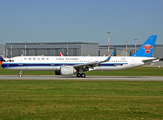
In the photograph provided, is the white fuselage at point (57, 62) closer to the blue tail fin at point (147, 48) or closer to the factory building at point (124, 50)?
the blue tail fin at point (147, 48)

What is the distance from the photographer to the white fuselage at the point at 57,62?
4206cm

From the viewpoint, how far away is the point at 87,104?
16203mm

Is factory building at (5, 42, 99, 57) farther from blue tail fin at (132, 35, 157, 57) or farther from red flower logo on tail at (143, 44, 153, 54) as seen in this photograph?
red flower logo on tail at (143, 44, 153, 54)

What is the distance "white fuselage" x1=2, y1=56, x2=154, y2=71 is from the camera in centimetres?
4206

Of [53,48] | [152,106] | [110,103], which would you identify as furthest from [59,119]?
[53,48]

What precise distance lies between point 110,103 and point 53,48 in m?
118

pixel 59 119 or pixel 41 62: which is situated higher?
pixel 41 62

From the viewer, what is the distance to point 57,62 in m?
42.7

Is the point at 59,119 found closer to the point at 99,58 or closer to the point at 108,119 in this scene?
the point at 108,119

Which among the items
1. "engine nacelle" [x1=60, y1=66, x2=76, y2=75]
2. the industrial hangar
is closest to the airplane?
"engine nacelle" [x1=60, y1=66, x2=76, y2=75]

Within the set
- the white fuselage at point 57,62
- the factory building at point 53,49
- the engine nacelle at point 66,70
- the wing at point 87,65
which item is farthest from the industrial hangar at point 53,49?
the engine nacelle at point 66,70

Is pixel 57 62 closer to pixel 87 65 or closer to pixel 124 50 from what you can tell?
pixel 87 65

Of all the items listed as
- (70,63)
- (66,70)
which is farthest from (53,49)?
(66,70)

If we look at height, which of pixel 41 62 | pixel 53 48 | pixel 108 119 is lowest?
pixel 108 119
